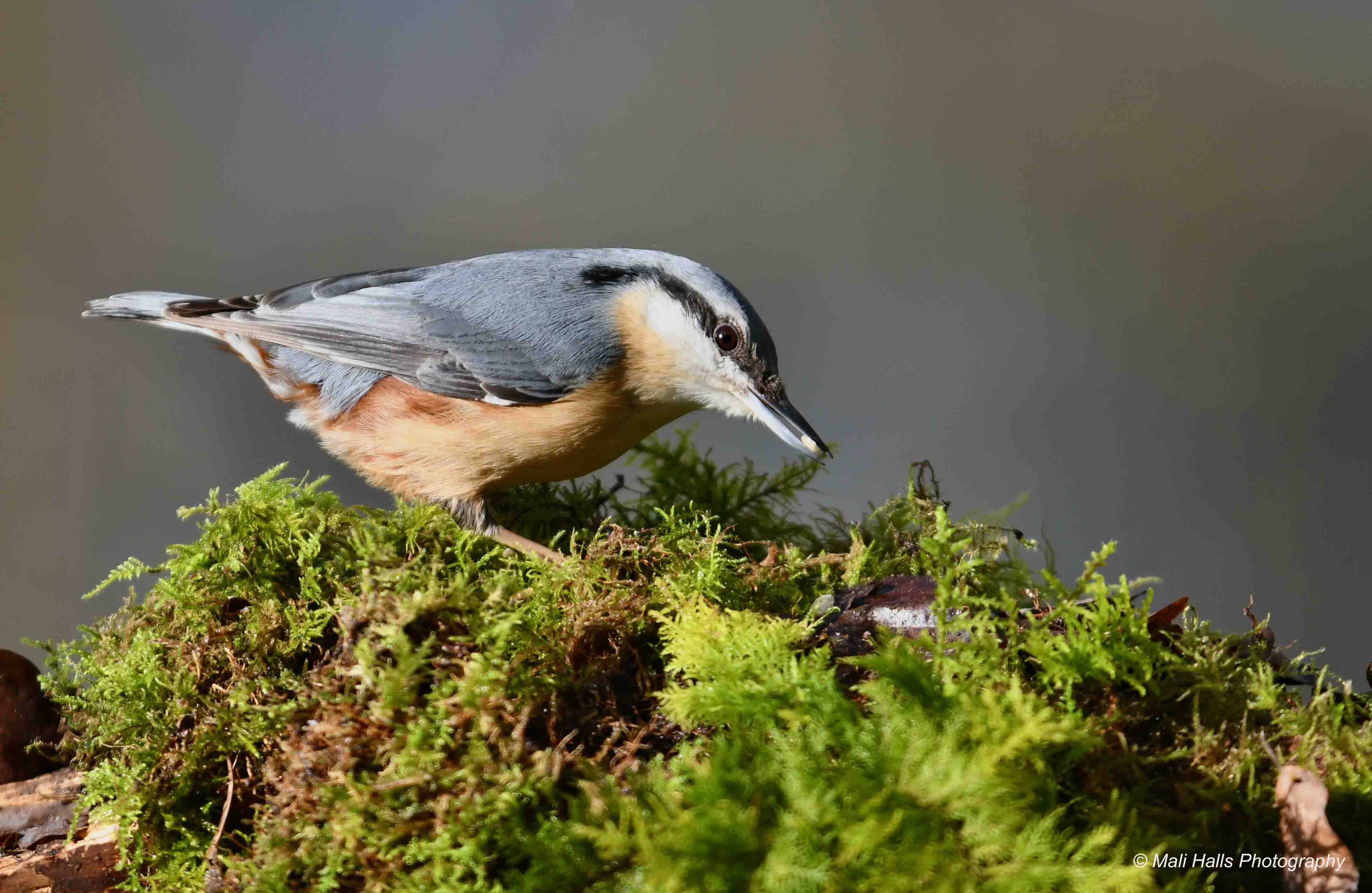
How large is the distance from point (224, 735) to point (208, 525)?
37cm

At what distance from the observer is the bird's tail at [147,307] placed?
2.12 metres

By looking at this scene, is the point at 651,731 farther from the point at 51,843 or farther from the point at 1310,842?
the point at 51,843

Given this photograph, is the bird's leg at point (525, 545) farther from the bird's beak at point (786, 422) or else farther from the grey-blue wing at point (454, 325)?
the bird's beak at point (786, 422)

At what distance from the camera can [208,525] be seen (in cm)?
146

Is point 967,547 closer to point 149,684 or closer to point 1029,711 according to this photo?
point 1029,711

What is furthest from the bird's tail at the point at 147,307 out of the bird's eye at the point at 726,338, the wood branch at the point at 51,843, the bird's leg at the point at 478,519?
the bird's eye at the point at 726,338

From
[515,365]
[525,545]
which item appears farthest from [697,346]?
[525,545]

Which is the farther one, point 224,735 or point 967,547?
point 967,547

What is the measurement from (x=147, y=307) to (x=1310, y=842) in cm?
226

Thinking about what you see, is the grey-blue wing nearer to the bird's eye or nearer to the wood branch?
the bird's eye

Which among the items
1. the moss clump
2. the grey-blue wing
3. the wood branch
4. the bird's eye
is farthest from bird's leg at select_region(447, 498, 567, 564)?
the wood branch

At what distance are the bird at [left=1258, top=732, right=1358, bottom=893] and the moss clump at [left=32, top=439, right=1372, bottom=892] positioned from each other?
1.4 inches

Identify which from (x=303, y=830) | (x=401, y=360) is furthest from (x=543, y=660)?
(x=401, y=360)

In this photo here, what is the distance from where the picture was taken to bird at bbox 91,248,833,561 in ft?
5.90
